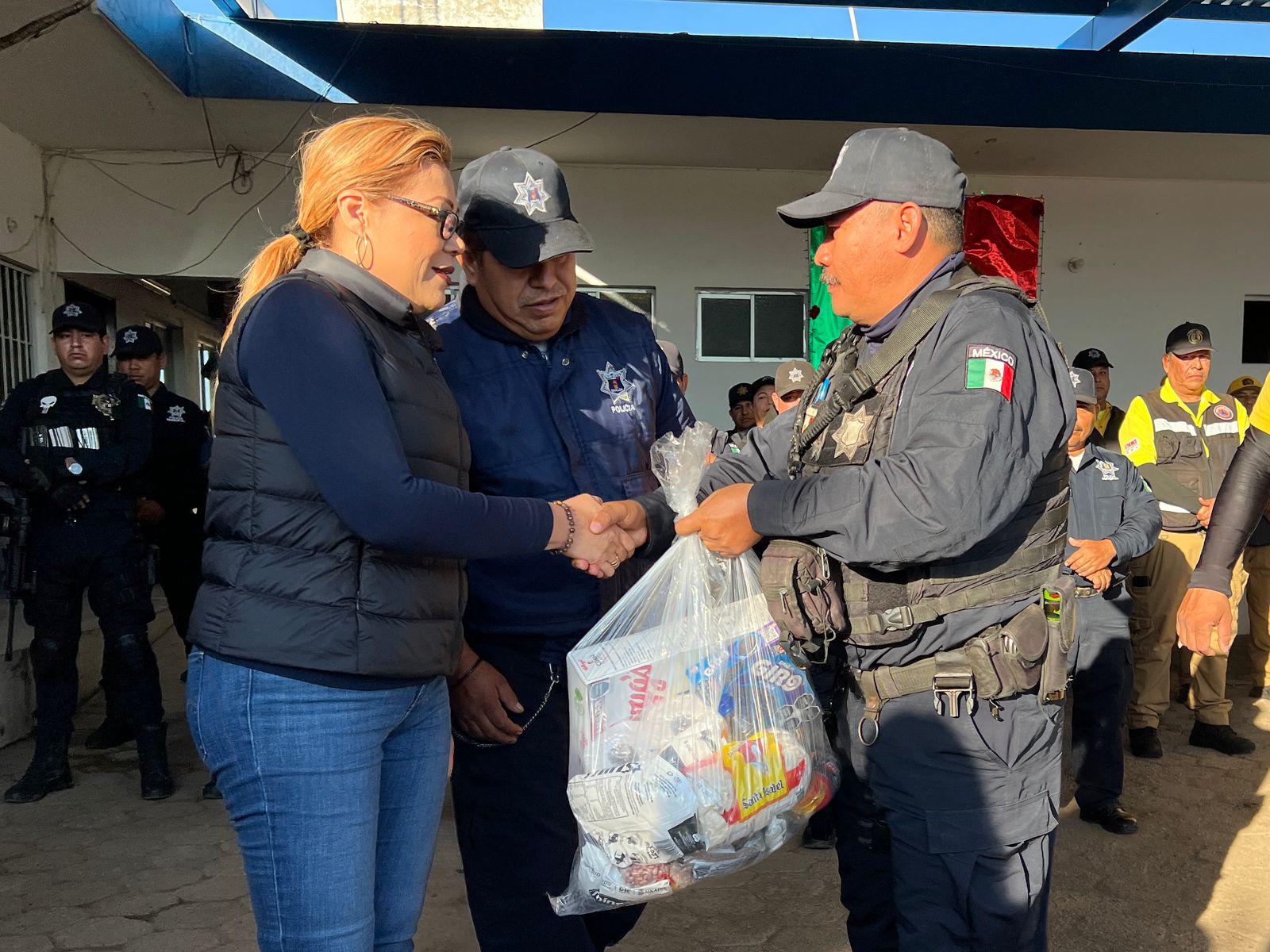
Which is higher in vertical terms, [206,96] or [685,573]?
[206,96]

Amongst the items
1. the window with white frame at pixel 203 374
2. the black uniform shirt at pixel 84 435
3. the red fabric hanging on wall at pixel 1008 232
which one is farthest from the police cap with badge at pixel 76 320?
the window with white frame at pixel 203 374

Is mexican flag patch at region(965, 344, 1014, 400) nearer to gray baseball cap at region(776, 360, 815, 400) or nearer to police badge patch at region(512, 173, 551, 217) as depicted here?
police badge patch at region(512, 173, 551, 217)

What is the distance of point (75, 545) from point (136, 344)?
1.44m

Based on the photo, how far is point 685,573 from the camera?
6.55ft

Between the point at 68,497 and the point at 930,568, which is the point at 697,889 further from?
the point at 68,497

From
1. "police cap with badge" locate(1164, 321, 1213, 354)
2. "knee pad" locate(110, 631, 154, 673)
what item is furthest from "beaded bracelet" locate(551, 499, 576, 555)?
"police cap with badge" locate(1164, 321, 1213, 354)

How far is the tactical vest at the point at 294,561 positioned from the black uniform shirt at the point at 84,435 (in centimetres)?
328

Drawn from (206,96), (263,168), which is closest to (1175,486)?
(206,96)

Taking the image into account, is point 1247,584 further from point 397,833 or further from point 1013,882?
point 397,833

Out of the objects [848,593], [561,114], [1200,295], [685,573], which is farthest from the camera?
[1200,295]

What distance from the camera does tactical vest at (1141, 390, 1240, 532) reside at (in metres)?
5.36

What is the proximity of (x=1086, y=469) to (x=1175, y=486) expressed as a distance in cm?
141

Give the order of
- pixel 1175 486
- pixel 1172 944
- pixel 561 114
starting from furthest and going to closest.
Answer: pixel 561 114
pixel 1175 486
pixel 1172 944

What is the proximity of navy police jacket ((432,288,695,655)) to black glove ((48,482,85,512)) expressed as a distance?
2979 millimetres
